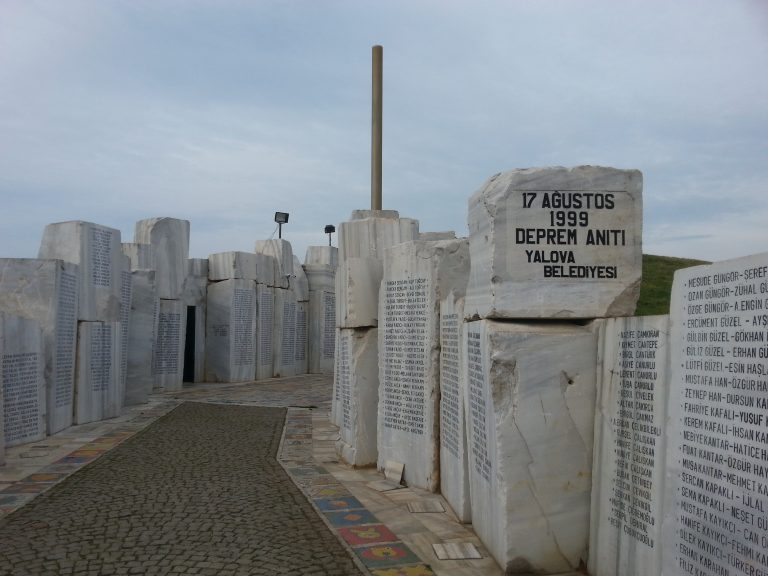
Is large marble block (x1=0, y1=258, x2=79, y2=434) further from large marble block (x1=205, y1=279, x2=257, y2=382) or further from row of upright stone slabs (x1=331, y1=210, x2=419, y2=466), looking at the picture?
large marble block (x1=205, y1=279, x2=257, y2=382)

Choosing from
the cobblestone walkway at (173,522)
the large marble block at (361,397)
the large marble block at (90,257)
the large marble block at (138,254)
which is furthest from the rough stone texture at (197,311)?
A: the large marble block at (361,397)

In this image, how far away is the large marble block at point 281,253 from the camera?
18.0m

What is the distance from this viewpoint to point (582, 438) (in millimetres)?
3949

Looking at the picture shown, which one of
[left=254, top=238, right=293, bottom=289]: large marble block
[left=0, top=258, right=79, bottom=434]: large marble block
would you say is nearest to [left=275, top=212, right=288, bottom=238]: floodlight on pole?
[left=254, top=238, right=293, bottom=289]: large marble block

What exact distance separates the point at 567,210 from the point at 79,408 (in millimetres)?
8004

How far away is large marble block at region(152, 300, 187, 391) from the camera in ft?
47.0

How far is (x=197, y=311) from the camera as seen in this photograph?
53.0 feet

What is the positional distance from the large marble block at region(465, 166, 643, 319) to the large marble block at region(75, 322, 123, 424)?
7.40 m

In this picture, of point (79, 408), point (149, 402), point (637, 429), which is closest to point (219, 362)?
point (149, 402)

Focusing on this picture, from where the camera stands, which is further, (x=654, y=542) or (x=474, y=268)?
(x=474, y=268)

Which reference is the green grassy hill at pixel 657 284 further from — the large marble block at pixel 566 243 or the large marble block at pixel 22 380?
the large marble block at pixel 22 380

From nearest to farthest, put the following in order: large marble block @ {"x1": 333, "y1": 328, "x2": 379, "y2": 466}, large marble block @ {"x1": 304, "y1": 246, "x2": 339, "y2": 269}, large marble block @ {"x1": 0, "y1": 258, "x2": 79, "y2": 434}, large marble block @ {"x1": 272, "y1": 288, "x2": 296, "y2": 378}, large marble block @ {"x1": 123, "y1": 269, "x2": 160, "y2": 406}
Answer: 1. large marble block @ {"x1": 333, "y1": 328, "x2": 379, "y2": 466}
2. large marble block @ {"x1": 0, "y1": 258, "x2": 79, "y2": 434}
3. large marble block @ {"x1": 123, "y1": 269, "x2": 160, "y2": 406}
4. large marble block @ {"x1": 272, "y1": 288, "x2": 296, "y2": 378}
5. large marble block @ {"x1": 304, "y1": 246, "x2": 339, "y2": 269}

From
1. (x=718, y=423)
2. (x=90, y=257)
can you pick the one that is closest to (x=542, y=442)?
(x=718, y=423)

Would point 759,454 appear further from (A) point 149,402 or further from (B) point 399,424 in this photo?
(A) point 149,402
